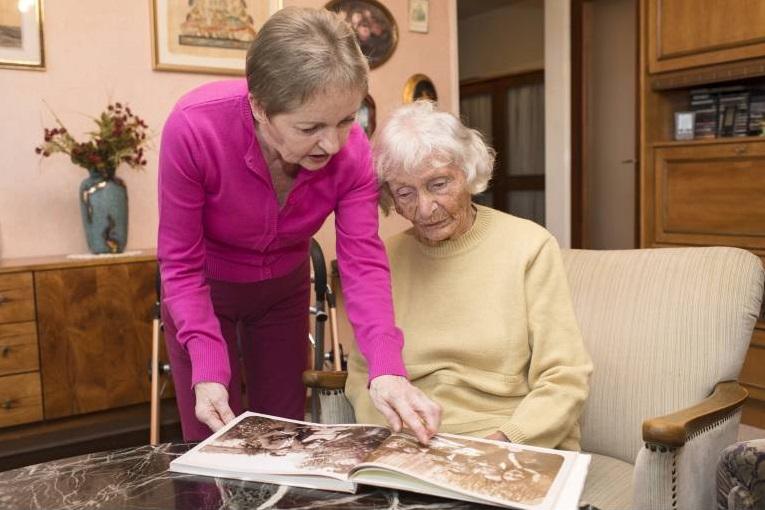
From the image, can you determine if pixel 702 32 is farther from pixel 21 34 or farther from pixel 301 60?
pixel 21 34

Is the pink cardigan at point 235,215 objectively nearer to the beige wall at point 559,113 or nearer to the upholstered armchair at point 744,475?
the upholstered armchair at point 744,475

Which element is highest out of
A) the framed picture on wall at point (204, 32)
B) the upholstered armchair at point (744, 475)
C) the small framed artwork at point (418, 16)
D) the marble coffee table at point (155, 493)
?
the small framed artwork at point (418, 16)

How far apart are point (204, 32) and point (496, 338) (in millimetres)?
2413

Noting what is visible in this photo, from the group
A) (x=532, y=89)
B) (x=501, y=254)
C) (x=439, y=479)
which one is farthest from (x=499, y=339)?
(x=532, y=89)

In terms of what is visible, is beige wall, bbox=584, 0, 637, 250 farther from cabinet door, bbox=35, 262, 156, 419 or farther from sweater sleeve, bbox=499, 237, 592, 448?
sweater sleeve, bbox=499, 237, 592, 448

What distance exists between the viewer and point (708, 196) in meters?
3.28

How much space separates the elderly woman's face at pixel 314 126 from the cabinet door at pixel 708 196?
2509 mm

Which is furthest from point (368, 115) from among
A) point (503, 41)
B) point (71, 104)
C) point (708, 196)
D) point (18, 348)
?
point (503, 41)

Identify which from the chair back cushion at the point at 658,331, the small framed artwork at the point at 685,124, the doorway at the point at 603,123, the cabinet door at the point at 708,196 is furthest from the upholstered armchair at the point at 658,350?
the doorway at the point at 603,123

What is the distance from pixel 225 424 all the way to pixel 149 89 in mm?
2306

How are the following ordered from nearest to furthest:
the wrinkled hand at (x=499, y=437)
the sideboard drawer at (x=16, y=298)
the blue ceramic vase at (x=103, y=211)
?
the wrinkled hand at (x=499, y=437)
the sideboard drawer at (x=16, y=298)
the blue ceramic vase at (x=103, y=211)

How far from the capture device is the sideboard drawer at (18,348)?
2.49 meters

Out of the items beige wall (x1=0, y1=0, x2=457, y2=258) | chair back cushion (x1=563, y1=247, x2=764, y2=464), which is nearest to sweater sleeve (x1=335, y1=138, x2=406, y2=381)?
chair back cushion (x1=563, y1=247, x2=764, y2=464)

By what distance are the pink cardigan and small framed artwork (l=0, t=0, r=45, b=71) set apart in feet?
6.11
